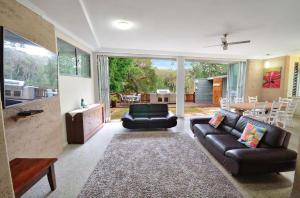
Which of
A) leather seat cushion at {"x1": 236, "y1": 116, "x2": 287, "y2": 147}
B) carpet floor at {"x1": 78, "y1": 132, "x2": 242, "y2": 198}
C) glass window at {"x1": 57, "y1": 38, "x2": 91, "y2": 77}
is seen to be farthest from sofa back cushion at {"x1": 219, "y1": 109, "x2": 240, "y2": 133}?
glass window at {"x1": 57, "y1": 38, "x2": 91, "y2": 77}

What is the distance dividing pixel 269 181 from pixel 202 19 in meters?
3.00

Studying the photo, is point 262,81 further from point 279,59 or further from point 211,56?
point 211,56

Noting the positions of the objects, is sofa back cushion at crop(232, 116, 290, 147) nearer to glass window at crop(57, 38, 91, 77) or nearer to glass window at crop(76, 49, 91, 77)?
glass window at crop(57, 38, 91, 77)

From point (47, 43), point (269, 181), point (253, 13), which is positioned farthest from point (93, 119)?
point (253, 13)

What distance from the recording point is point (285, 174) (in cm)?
239

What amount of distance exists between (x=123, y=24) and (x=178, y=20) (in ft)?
3.84

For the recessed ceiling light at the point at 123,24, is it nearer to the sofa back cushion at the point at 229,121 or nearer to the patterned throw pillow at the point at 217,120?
the patterned throw pillow at the point at 217,120

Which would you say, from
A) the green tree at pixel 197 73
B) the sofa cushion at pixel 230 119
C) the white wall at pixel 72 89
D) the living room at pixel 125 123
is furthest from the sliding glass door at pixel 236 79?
the white wall at pixel 72 89

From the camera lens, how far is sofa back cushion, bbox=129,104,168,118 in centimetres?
508

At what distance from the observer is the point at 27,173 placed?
1.70 metres

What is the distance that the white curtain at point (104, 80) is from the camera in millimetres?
5535

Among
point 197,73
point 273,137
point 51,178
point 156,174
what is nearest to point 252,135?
point 273,137

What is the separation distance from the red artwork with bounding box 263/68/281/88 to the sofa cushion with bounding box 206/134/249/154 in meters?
5.53

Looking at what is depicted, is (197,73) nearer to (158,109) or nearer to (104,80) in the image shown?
(158,109)
